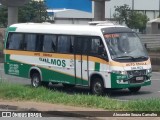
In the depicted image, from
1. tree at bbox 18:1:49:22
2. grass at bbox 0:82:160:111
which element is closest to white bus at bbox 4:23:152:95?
grass at bbox 0:82:160:111

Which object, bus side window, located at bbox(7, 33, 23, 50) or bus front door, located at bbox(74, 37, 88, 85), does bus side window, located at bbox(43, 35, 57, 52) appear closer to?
bus front door, located at bbox(74, 37, 88, 85)

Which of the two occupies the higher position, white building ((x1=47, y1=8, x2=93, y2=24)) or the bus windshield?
white building ((x1=47, y1=8, x2=93, y2=24))

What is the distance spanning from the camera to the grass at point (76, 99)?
13523 millimetres

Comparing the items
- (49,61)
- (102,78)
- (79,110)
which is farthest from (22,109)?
(49,61)

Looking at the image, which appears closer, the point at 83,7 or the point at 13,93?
the point at 13,93

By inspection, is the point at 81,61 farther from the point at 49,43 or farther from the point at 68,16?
the point at 68,16

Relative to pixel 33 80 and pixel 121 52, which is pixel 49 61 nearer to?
pixel 33 80

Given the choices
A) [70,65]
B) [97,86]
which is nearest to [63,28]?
[70,65]

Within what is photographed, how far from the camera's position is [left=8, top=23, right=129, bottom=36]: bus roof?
2080cm

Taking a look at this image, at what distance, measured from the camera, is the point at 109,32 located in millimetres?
20500

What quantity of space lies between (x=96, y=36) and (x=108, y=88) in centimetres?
199

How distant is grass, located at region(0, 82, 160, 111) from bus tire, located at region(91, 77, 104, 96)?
3.47 m

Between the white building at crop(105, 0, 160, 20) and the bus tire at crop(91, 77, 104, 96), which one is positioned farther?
the white building at crop(105, 0, 160, 20)

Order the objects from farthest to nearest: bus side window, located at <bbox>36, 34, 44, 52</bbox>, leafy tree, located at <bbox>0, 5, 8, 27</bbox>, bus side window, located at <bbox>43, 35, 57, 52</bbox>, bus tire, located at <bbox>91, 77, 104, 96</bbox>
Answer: leafy tree, located at <bbox>0, 5, 8, 27</bbox>, bus side window, located at <bbox>36, 34, 44, 52</bbox>, bus side window, located at <bbox>43, 35, 57, 52</bbox>, bus tire, located at <bbox>91, 77, 104, 96</bbox>
